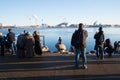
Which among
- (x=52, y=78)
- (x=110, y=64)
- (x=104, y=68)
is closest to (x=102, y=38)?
(x=110, y=64)

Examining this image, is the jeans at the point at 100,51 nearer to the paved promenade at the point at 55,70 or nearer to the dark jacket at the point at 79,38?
the paved promenade at the point at 55,70

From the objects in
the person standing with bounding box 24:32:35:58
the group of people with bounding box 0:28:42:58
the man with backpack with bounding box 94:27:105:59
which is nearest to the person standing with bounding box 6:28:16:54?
the group of people with bounding box 0:28:42:58

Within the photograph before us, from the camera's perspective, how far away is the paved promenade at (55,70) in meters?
13.4

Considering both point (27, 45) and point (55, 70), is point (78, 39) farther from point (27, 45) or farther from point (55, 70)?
point (27, 45)

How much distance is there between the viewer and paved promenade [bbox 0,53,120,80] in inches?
529

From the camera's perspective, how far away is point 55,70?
591 inches

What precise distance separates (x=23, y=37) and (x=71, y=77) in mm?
6898

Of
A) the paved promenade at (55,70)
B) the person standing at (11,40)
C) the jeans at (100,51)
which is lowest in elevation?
the paved promenade at (55,70)

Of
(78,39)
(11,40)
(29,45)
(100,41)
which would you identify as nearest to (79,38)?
(78,39)

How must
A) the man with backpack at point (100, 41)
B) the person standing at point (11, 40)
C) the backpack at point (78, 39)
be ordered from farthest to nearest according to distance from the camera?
the person standing at point (11, 40) → the man with backpack at point (100, 41) → the backpack at point (78, 39)

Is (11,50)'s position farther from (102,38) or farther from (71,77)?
(71,77)

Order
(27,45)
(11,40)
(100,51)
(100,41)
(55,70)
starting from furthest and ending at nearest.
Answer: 1. (11,40)
2. (27,45)
3. (100,51)
4. (100,41)
5. (55,70)

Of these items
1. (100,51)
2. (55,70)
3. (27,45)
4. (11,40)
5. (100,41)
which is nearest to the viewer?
(55,70)

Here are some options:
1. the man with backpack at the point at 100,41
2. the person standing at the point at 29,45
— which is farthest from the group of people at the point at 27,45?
the man with backpack at the point at 100,41
